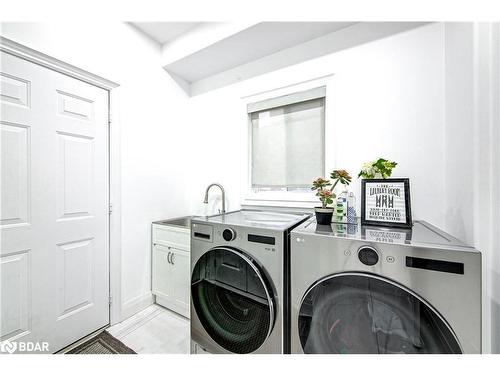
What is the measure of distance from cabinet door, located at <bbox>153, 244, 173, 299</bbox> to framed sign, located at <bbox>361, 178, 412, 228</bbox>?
170 centimetres

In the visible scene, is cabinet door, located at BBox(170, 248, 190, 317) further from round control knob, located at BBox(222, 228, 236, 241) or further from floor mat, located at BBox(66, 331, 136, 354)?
round control knob, located at BBox(222, 228, 236, 241)

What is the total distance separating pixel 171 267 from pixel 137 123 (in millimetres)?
1406

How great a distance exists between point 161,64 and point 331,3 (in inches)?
70.9

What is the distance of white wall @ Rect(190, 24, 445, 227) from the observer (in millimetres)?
1376

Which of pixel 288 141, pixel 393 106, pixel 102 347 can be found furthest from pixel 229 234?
pixel 393 106

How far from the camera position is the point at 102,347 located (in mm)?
1547

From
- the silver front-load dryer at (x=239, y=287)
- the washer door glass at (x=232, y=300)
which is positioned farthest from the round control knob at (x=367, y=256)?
the washer door glass at (x=232, y=300)

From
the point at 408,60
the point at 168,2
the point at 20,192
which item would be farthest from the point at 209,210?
the point at 408,60

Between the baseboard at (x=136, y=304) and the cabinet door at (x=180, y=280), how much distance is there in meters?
0.33

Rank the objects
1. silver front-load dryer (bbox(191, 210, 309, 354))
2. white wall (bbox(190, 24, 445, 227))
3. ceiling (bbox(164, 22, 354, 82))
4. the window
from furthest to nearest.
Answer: the window < ceiling (bbox(164, 22, 354, 82)) < white wall (bbox(190, 24, 445, 227)) < silver front-load dryer (bbox(191, 210, 309, 354))

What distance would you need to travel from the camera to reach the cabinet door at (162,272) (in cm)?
196

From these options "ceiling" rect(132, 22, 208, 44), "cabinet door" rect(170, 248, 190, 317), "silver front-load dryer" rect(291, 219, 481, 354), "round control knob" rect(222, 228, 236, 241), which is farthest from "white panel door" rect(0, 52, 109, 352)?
"silver front-load dryer" rect(291, 219, 481, 354)

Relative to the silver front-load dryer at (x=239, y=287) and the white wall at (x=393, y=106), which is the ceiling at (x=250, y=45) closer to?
the white wall at (x=393, y=106)

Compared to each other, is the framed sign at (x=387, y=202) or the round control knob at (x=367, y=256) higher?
the framed sign at (x=387, y=202)
